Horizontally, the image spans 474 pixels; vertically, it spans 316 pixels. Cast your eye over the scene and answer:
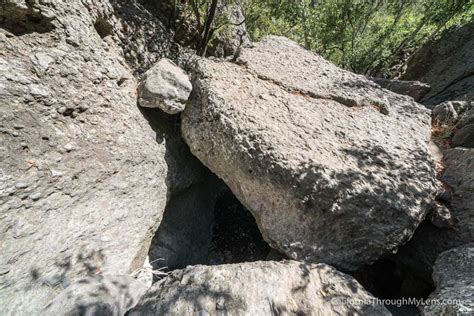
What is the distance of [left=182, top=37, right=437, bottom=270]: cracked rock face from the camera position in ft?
10.2

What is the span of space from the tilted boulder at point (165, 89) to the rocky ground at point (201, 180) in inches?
0.8

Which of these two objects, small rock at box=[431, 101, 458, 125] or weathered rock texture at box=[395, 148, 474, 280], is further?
small rock at box=[431, 101, 458, 125]

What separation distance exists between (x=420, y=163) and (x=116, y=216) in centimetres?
396

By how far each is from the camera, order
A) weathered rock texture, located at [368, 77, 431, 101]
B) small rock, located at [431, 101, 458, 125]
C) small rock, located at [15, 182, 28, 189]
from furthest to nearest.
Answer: weathered rock texture, located at [368, 77, 431, 101]
small rock, located at [431, 101, 458, 125]
small rock, located at [15, 182, 28, 189]

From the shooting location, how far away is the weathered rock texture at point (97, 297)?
2252 millimetres

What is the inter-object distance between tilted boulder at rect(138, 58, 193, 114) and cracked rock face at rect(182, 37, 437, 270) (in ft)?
0.66

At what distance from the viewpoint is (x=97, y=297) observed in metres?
2.36

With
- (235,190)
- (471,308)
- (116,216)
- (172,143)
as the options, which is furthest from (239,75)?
(471,308)

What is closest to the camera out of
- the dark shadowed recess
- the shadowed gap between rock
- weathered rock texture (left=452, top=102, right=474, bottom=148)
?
the dark shadowed recess

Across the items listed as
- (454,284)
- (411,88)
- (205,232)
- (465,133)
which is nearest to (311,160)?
(454,284)

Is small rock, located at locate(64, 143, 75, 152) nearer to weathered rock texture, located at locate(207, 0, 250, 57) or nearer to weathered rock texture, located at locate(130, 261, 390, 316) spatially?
weathered rock texture, located at locate(130, 261, 390, 316)

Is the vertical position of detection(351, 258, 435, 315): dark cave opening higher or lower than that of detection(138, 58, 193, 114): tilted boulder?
lower

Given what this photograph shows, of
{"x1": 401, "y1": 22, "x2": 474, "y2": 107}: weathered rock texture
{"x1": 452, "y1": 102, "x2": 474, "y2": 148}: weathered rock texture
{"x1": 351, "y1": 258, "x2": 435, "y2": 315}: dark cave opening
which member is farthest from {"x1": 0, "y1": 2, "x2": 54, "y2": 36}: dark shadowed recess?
{"x1": 401, "y1": 22, "x2": 474, "y2": 107}: weathered rock texture

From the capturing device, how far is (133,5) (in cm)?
407
